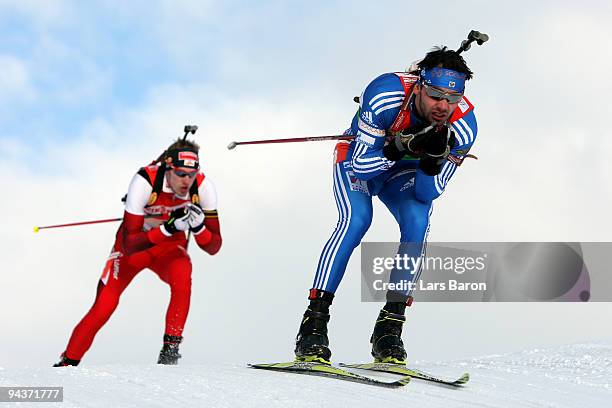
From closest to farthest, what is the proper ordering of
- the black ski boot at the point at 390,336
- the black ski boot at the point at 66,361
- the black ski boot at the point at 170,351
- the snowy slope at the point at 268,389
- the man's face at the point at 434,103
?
the snowy slope at the point at 268,389 < the man's face at the point at 434,103 < the black ski boot at the point at 390,336 < the black ski boot at the point at 170,351 < the black ski boot at the point at 66,361

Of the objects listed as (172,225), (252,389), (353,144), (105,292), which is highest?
(353,144)

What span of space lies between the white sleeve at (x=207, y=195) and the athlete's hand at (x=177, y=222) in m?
0.28

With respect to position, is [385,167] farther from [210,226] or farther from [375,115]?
[210,226]

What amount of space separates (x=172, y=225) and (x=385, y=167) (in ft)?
8.13

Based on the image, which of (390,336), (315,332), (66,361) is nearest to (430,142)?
(390,336)

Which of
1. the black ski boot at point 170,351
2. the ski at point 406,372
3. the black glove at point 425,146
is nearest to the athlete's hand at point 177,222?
the black ski boot at point 170,351

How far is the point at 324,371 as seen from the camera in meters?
5.52

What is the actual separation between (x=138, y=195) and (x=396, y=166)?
259 centimetres

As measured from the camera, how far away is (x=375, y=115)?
5785mm

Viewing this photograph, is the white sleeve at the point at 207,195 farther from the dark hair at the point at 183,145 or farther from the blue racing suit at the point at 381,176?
the blue racing suit at the point at 381,176

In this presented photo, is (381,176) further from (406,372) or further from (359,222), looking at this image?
(406,372)

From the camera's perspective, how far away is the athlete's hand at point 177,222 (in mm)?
7461

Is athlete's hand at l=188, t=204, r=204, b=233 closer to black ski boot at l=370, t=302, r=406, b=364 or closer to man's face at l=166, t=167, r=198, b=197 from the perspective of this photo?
man's face at l=166, t=167, r=198, b=197

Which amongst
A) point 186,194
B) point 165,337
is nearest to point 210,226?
point 186,194
